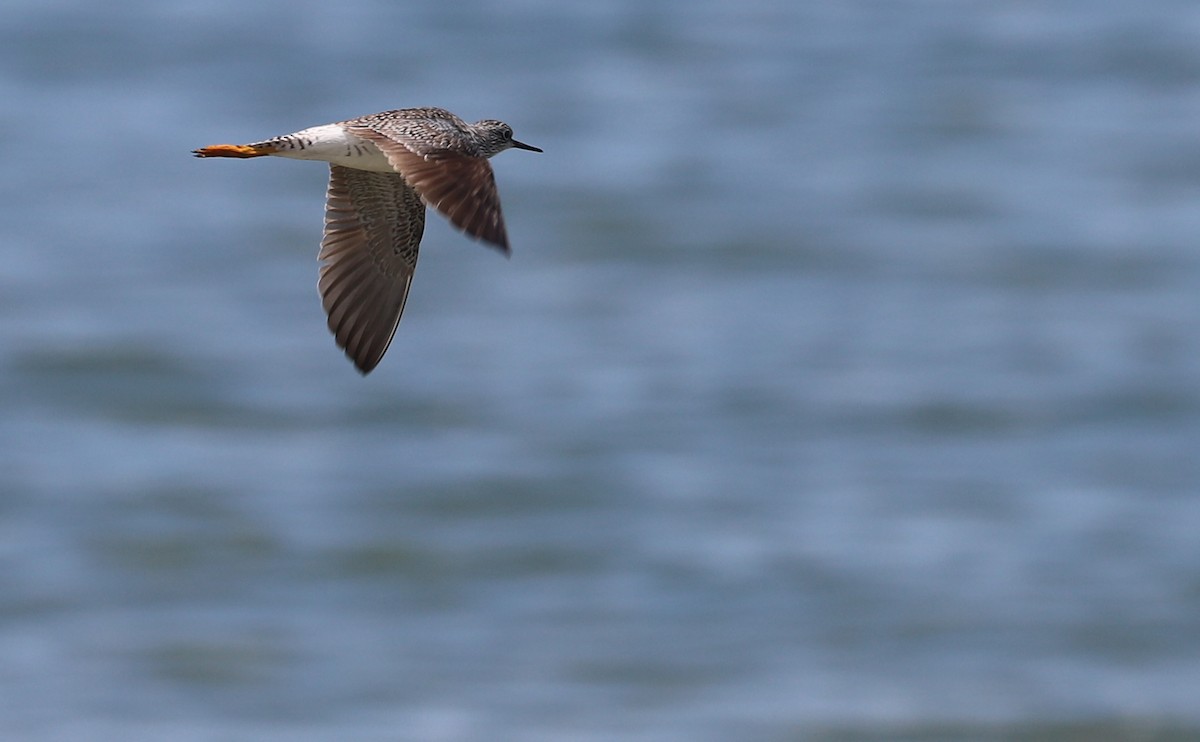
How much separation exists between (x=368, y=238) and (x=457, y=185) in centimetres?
220

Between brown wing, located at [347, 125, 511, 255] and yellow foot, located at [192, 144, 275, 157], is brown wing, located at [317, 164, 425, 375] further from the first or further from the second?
brown wing, located at [347, 125, 511, 255]

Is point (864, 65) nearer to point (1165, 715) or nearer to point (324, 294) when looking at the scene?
point (1165, 715)

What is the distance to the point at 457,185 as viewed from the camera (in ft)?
22.7

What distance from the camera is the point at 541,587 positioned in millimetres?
24547

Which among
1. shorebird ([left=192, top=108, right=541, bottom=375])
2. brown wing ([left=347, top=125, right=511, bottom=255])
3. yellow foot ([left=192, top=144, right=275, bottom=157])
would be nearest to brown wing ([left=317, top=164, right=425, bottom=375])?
shorebird ([left=192, top=108, right=541, bottom=375])

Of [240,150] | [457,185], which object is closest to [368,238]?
[240,150]

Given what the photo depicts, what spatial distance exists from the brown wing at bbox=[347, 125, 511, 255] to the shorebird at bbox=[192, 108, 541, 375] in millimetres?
48

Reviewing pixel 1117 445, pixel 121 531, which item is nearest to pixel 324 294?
pixel 121 531

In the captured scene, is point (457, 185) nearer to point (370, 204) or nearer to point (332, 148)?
point (332, 148)

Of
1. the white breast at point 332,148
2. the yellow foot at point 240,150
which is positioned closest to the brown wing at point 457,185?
the white breast at point 332,148

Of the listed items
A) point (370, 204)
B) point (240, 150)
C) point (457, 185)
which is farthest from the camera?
point (370, 204)

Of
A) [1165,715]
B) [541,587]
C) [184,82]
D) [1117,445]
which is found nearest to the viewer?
[1165,715]

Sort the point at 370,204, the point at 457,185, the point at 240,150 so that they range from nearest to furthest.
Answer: the point at 457,185
the point at 240,150
the point at 370,204

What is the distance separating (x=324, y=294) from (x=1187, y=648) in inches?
653
